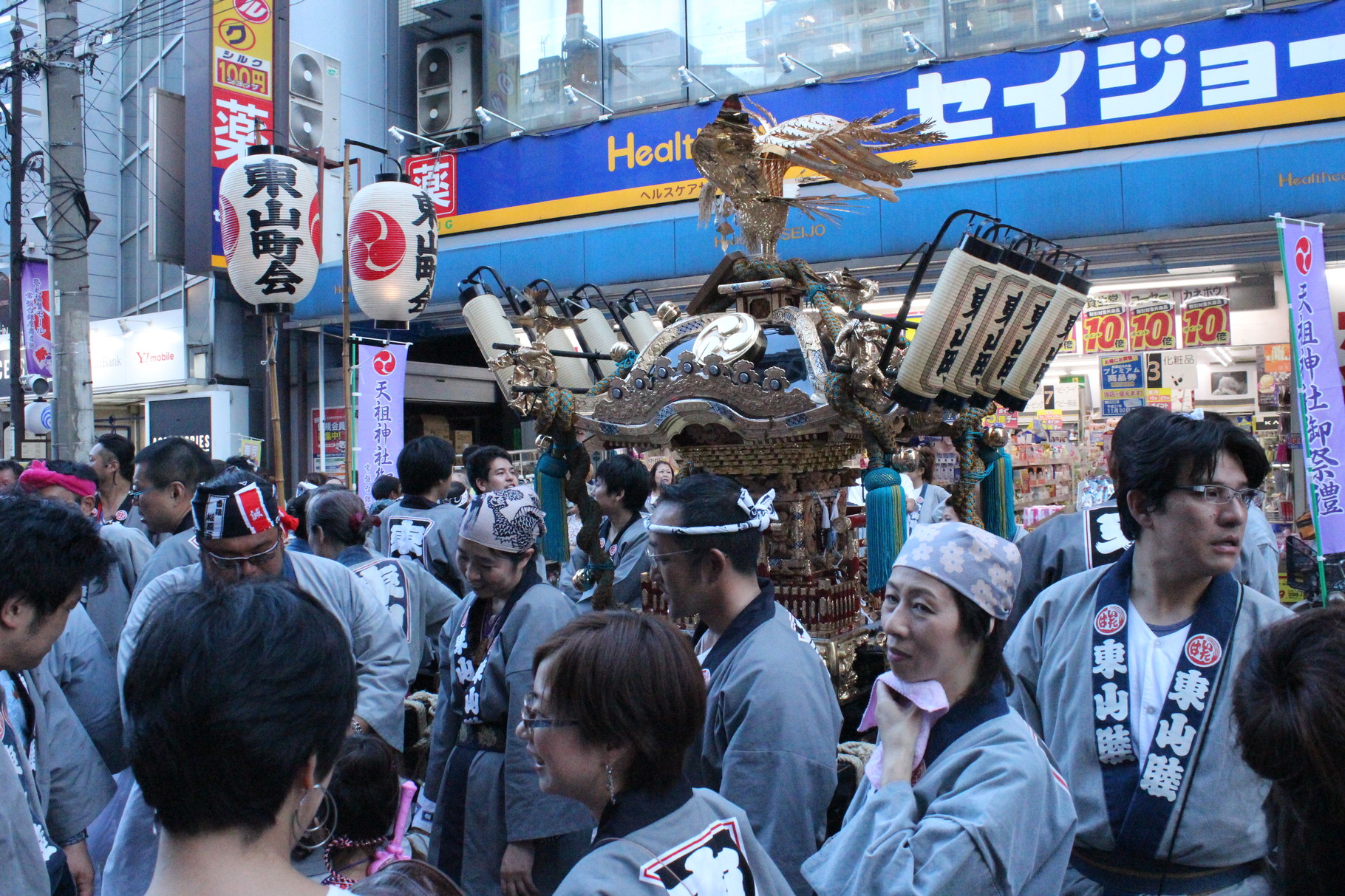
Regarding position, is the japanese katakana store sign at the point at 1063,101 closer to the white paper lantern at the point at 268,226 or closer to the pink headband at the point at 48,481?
the white paper lantern at the point at 268,226

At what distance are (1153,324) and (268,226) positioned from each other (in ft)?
24.4

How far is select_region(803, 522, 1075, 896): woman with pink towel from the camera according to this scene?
1601 millimetres

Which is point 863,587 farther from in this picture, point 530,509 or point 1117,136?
point 1117,136

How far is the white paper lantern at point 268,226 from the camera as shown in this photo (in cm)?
778

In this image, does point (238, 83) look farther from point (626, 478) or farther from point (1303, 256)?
point (1303, 256)

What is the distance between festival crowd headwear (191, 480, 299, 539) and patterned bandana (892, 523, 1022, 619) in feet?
6.23

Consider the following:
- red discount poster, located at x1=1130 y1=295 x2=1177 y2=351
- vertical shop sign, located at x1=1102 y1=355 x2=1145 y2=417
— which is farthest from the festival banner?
vertical shop sign, located at x1=1102 y1=355 x2=1145 y2=417

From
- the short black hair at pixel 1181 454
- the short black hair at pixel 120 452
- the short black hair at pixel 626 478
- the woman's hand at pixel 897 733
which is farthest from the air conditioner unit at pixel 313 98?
the woman's hand at pixel 897 733

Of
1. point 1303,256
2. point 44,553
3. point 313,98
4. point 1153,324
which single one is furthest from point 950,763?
point 313,98

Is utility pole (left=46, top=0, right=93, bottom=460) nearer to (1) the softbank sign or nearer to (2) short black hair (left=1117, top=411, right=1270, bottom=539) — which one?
(1) the softbank sign

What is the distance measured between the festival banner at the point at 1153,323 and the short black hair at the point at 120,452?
790 centimetres

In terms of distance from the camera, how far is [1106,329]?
9211 mm

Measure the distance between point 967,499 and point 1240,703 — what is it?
2852 millimetres

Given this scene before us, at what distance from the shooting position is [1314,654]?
1.29 m
